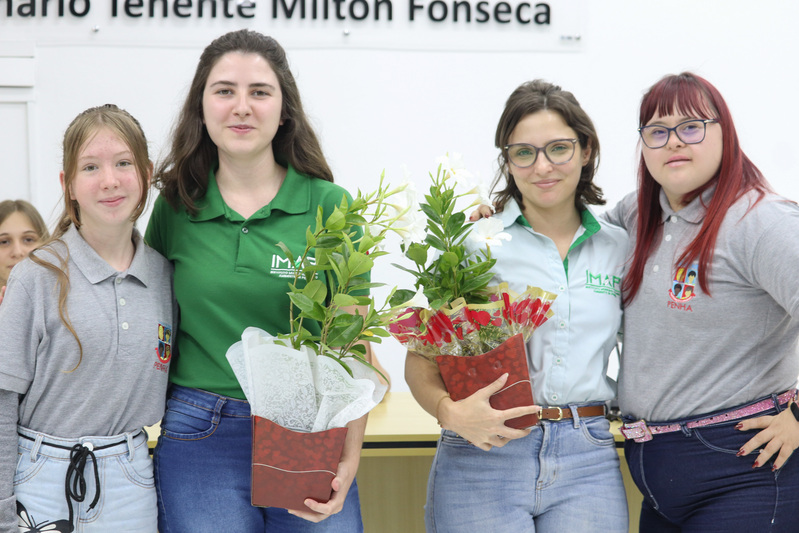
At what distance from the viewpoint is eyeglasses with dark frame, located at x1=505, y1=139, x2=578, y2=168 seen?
5.43 feet

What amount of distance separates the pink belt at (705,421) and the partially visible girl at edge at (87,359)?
3.57ft

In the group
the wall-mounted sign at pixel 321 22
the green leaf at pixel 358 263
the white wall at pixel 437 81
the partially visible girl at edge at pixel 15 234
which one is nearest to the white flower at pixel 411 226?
the green leaf at pixel 358 263

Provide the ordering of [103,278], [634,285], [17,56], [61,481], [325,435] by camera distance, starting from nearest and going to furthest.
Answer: [325,435] → [61,481] → [103,278] → [634,285] → [17,56]

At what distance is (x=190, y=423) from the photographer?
61.1 inches

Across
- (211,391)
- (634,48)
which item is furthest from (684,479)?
(634,48)

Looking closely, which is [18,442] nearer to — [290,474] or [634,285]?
[290,474]

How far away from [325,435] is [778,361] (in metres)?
1.02

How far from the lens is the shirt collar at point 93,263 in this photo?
1538 millimetres

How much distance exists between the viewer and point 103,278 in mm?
1542

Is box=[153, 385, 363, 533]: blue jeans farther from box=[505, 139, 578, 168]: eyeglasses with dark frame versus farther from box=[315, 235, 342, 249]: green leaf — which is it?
box=[505, 139, 578, 168]: eyeglasses with dark frame

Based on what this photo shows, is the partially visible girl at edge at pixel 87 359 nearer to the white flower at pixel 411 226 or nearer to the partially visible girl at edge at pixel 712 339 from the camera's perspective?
the white flower at pixel 411 226

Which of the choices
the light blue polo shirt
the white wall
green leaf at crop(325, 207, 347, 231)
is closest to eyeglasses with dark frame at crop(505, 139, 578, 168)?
the light blue polo shirt

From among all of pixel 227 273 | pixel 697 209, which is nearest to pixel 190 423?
pixel 227 273

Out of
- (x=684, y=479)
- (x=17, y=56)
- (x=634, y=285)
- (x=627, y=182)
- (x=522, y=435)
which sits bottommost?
(x=684, y=479)
